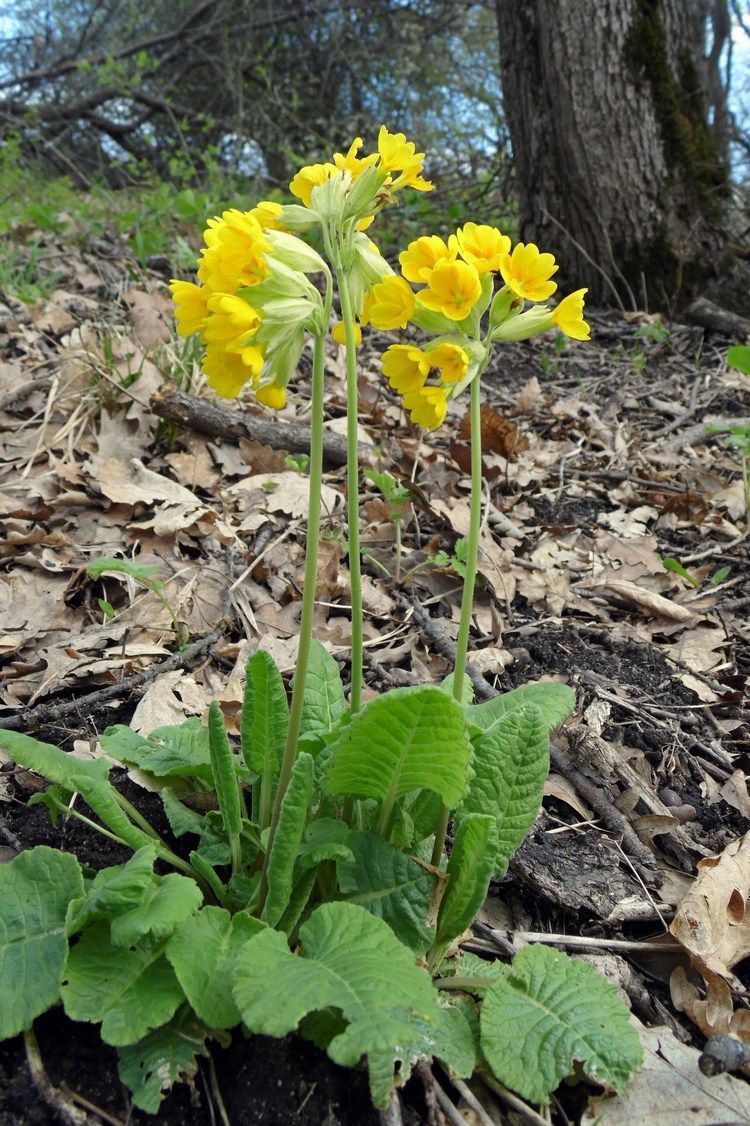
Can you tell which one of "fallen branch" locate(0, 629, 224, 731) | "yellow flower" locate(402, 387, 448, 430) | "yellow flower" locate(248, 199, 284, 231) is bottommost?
"fallen branch" locate(0, 629, 224, 731)

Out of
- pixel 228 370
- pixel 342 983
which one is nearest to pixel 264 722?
pixel 342 983

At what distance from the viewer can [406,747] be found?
142 centimetres

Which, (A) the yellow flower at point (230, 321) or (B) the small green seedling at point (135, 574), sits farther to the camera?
(B) the small green seedling at point (135, 574)

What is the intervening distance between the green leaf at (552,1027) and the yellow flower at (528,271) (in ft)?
3.90

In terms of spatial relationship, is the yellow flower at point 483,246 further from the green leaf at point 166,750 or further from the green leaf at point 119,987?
the green leaf at point 119,987

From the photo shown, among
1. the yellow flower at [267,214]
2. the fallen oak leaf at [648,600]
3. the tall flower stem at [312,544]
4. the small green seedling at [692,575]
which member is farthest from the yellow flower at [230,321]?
the small green seedling at [692,575]

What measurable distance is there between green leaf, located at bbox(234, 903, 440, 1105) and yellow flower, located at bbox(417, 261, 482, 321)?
102 cm

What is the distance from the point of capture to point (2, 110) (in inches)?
361

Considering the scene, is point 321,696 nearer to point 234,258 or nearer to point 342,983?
point 342,983

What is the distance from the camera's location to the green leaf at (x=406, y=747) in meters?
1.36

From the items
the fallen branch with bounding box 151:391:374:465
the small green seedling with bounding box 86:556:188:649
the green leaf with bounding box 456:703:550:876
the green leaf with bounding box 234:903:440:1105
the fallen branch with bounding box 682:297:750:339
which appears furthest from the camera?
the fallen branch with bounding box 682:297:750:339

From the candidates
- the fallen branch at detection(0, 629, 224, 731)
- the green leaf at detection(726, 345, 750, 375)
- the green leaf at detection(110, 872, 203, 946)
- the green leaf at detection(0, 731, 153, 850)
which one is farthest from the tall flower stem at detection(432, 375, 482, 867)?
the green leaf at detection(726, 345, 750, 375)

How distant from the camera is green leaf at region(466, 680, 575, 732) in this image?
5.84 ft

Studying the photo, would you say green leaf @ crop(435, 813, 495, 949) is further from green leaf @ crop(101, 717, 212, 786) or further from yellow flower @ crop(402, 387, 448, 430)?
yellow flower @ crop(402, 387, 448, 430)
